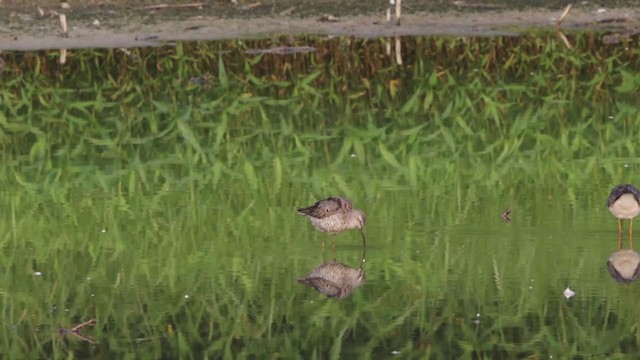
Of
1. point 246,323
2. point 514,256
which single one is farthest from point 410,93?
point 246,323

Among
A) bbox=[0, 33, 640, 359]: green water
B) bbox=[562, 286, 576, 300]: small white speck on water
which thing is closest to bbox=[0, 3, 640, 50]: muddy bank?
bbox=[0, 33, 640, 359]: green water

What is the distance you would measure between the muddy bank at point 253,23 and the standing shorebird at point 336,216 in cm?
879

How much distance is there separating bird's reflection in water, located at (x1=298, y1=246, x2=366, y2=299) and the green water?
0.19ft

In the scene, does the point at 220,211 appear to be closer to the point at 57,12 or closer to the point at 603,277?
the point at 603,277

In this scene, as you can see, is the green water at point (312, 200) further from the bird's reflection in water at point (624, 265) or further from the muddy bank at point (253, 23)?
the muddy bank at point (253, 23)

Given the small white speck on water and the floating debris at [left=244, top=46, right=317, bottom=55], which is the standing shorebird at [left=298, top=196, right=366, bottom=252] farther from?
the floating debris at [left=244, top=46, right=317, bottom=55]

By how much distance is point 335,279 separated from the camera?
25.5 ft

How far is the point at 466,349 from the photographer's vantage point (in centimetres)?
671

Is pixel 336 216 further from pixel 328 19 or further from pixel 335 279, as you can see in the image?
pixel 328 19

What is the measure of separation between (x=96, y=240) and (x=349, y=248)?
1250 millimetres

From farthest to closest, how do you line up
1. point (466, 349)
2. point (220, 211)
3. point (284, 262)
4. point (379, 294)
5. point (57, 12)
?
point (57, 12) < point (220, 211) < point (284, 262) < point (379, 294) < point (466, 349)

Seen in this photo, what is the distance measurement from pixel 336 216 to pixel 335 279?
456 mm

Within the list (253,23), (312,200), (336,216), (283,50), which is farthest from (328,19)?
(336,216)

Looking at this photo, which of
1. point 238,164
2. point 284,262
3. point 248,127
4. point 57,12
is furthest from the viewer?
point 57,12
